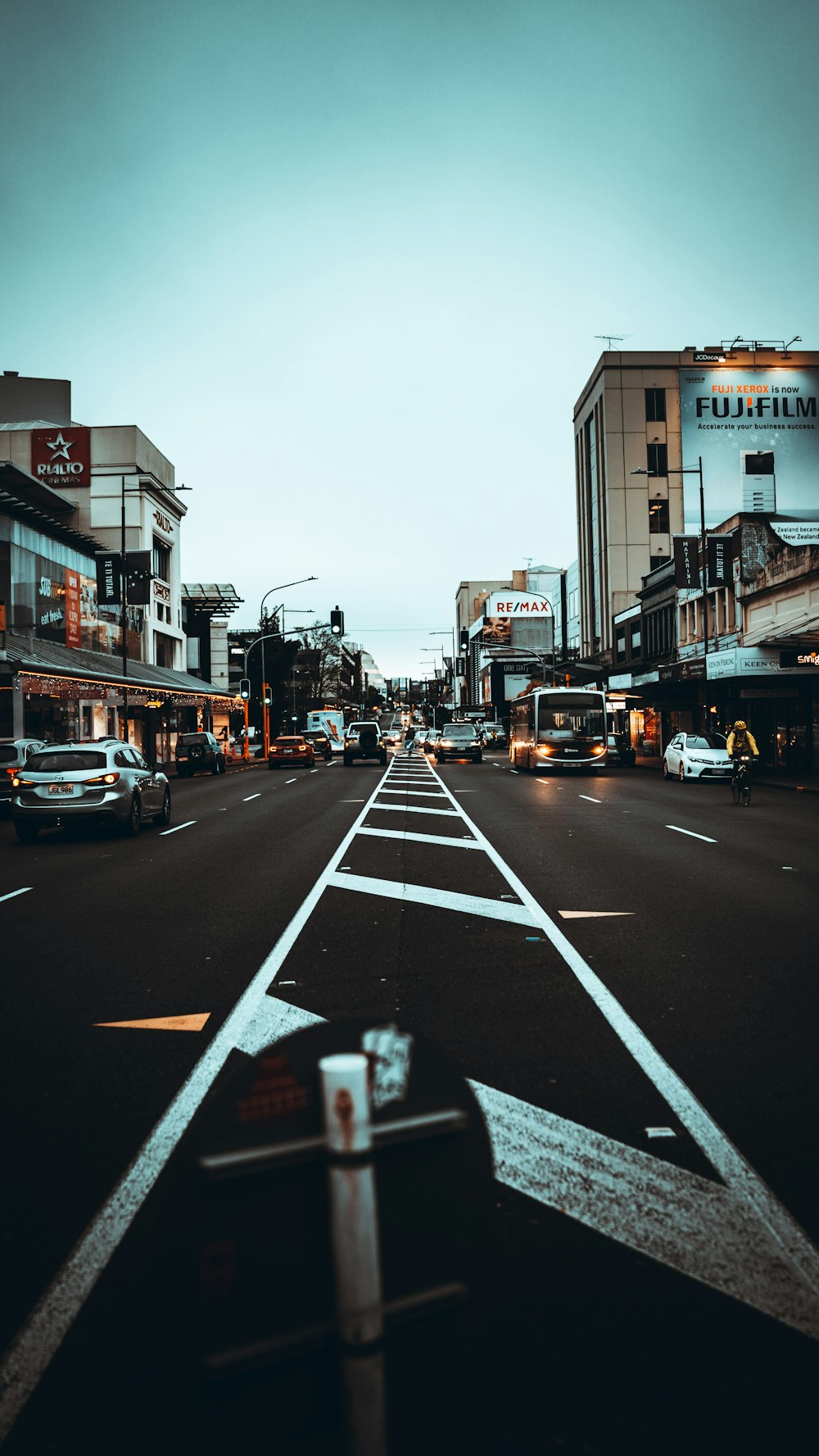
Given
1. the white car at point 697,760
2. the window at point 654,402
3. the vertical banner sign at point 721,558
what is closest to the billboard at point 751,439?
the window at point 654,402

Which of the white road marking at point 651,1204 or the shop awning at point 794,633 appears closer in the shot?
the white road marking at point 651,1204

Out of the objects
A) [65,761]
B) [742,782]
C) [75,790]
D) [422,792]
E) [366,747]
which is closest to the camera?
[75,790]

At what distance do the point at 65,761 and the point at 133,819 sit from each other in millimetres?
1494

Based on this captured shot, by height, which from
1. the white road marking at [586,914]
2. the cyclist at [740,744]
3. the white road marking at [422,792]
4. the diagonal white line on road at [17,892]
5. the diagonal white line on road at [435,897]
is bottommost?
the white road marking at [422,792]

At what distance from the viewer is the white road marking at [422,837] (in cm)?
1536

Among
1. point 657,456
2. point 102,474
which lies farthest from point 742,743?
point 657,456

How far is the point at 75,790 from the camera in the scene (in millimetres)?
16891

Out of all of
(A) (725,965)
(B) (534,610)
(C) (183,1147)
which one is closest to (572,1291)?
(C) (183,1147)

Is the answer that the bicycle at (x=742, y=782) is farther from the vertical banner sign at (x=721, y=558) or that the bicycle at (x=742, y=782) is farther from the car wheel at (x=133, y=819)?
the vertical banner sign at (x=721, y=558)

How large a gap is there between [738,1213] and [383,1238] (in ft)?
7.08

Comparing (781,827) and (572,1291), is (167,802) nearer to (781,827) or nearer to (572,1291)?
(781,827)

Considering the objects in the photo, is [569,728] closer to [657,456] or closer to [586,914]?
[586,914]

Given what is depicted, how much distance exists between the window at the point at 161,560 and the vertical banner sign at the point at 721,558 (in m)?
33.9

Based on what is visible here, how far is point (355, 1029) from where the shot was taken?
2.17m
